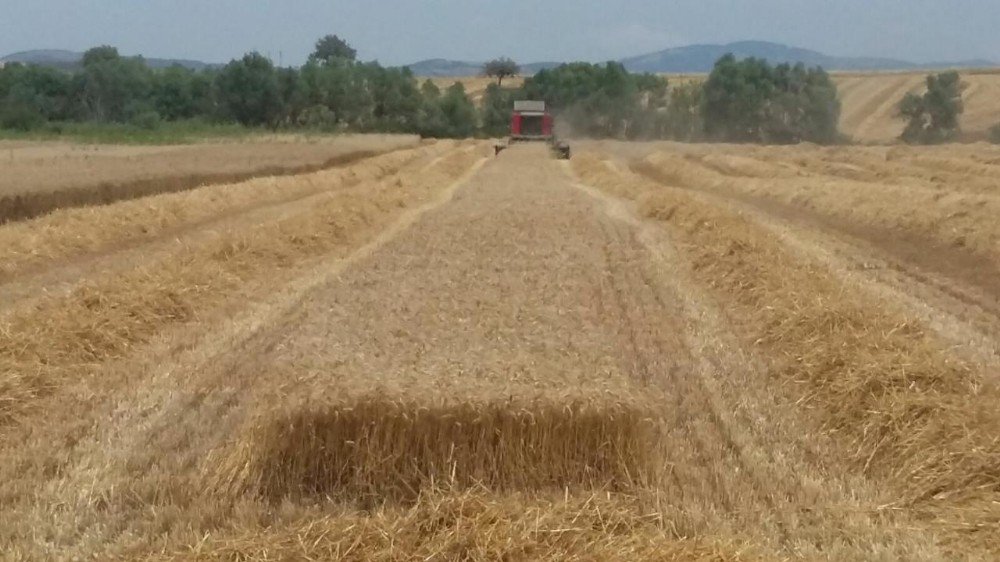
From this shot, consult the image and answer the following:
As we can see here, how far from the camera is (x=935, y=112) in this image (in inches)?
3516

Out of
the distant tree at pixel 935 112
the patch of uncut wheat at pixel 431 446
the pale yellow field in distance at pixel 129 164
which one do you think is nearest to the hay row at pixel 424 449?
the patch of uncut wheat at pixel 431 446

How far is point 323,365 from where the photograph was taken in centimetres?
809

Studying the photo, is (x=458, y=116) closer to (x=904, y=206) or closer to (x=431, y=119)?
(x=431, y=119)

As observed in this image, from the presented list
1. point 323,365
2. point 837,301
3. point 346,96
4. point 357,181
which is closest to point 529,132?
point 357,181

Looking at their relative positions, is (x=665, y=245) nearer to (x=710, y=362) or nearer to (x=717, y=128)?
(x=710, y=362)

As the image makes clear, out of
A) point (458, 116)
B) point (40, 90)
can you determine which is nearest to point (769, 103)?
point (458, 116)

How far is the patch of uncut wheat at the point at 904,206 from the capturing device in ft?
67.7

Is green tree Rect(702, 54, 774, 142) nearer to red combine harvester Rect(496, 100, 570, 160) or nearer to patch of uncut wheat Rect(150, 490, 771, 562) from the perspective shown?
red combine harvester Rect(496, 100, 570, 160)

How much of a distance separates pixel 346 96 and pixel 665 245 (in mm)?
87558

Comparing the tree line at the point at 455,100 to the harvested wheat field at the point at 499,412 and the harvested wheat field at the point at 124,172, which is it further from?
the harvested wheat field at the point at 499,412

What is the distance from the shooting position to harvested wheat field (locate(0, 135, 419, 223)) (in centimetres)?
2592

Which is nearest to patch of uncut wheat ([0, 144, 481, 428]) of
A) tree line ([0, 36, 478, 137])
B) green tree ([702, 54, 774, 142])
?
tree line ([0, 36, 478, 137])

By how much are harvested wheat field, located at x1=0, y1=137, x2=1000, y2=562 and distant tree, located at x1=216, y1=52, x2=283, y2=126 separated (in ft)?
282

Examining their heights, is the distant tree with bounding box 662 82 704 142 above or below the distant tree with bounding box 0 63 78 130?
below
